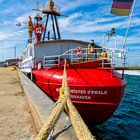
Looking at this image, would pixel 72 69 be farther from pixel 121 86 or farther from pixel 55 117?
pixel 55 117

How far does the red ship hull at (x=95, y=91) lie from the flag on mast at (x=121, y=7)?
123 inches

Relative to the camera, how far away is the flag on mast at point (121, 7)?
428 inches

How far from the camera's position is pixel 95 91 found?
8.65 m

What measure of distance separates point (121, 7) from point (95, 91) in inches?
175

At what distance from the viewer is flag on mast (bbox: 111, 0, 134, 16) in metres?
10.9

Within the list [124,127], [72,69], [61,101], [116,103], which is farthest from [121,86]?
[61,101]

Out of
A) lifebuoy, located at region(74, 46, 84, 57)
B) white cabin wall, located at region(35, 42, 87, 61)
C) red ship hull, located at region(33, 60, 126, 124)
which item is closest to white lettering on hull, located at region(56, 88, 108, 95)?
red ship hull, located at region(33, 60, 126, 124)

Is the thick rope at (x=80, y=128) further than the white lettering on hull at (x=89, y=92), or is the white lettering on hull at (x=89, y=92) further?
the white lettering on hull at (x=89, y=92)

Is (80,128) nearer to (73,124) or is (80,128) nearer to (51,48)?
(73,124)

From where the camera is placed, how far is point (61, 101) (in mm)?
4109

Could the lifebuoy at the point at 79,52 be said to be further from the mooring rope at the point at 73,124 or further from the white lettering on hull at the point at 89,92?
the mooring rope at the point at 73,124

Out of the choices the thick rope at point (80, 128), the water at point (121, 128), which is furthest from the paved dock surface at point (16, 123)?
the water at point (121, 128)

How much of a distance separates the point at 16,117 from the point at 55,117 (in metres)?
2.34

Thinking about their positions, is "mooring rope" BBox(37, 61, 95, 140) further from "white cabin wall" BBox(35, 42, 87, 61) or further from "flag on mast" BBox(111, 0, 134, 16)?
"white cabin wall" BBox(35, 42, 87, 61)
